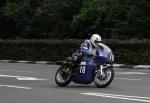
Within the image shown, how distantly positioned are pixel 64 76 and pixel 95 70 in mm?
1044

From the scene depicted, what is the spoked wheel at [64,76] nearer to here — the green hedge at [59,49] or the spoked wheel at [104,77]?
the spoked wheel at [104,77]

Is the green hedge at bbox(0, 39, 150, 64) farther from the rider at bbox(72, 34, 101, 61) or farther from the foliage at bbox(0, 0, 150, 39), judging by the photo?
the rider at bbox(72, 34, 101, 61)

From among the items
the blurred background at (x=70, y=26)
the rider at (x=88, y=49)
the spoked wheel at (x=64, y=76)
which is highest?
the blurred background at (x=70, y=26)

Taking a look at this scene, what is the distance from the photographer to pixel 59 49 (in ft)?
126

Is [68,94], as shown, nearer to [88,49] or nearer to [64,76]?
[88,49]

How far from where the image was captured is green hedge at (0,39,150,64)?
31.9 meters

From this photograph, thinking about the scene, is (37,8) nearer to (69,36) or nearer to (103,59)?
(69,36)

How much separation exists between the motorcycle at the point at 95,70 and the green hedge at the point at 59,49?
49.8 feet

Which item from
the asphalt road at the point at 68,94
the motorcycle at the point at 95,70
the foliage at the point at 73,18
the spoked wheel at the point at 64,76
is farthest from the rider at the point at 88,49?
the foliage at the point at 73,18

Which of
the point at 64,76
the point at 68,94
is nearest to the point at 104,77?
the point at 64,76

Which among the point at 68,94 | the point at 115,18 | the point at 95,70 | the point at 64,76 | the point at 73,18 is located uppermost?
the point at 73,18

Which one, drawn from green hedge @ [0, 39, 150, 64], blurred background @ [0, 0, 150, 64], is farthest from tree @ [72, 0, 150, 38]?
green hedge @ [0, 39, 150, 64]

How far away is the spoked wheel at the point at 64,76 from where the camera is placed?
16391 millimetres

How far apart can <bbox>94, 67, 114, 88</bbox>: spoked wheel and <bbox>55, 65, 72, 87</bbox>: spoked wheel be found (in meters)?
0.85
